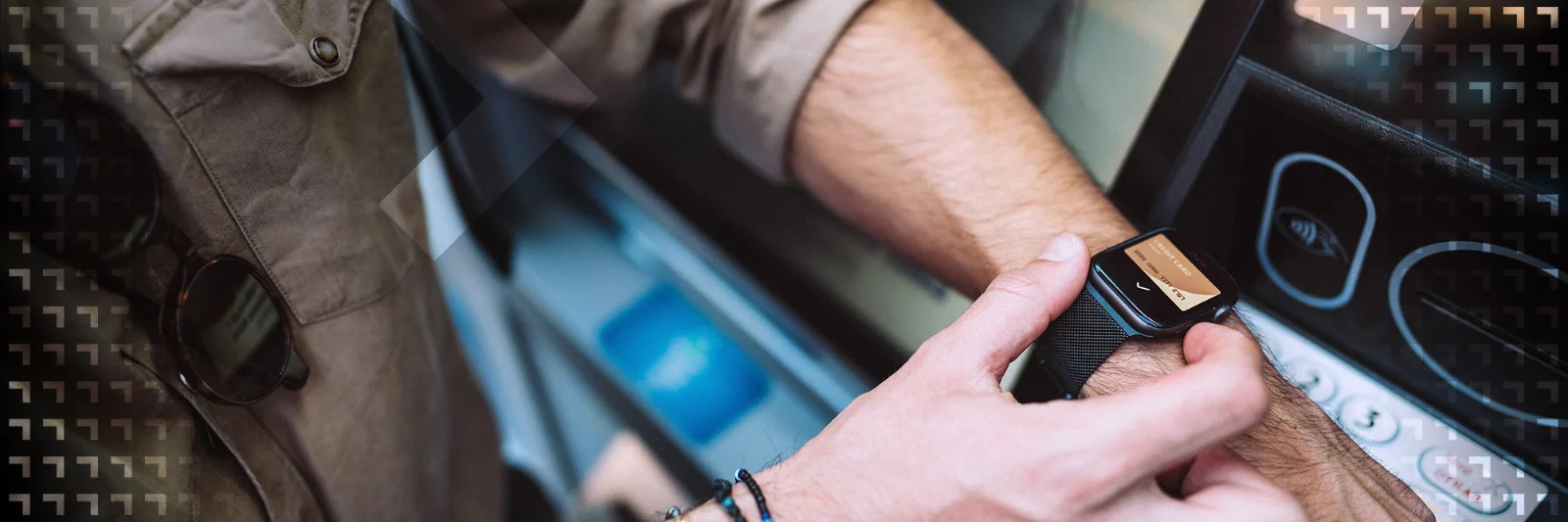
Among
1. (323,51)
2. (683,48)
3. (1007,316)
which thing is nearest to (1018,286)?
(1007,316)

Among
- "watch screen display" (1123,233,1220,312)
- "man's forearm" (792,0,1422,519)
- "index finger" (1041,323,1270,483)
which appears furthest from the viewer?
"man's forearm" (792,0,1422,519)

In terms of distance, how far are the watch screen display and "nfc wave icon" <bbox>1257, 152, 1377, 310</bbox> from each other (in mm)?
64

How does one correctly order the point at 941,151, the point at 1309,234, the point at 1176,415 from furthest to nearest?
the point at 941,151
the point at 1309,234
the point at 1176,415

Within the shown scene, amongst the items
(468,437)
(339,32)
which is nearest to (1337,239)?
(339,32)

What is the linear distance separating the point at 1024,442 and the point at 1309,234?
246mm

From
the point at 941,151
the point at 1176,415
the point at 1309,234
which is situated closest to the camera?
the point at 1176,415

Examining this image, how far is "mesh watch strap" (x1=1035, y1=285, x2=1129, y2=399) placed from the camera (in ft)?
1.67

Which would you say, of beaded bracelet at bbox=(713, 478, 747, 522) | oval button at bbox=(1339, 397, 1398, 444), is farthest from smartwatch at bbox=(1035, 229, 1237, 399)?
beaded bracelet at bbox=(713, 478, 747, 522)

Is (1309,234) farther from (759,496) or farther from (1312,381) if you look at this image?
(759,496)

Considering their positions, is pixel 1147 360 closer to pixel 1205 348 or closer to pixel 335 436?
pixel 1205 348

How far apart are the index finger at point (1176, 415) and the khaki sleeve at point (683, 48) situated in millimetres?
388

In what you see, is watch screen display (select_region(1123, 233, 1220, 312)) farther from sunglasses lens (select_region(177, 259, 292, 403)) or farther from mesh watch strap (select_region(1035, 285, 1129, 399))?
sunglasses lens (select_region(177, 259, 292, 403))

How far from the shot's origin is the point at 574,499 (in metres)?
1.02

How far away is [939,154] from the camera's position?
65 cm
